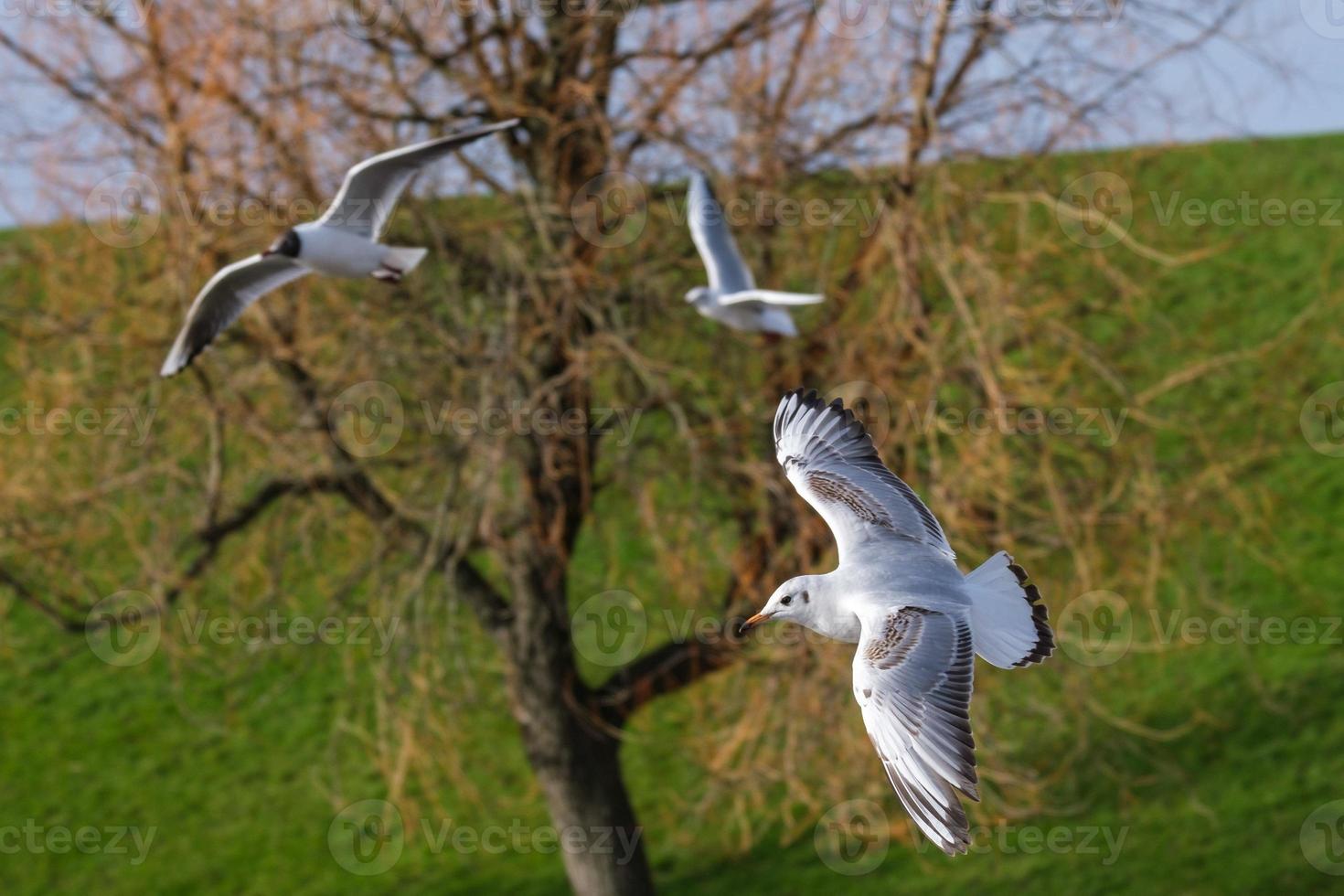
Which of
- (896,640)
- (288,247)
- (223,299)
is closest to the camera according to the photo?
(896,640)

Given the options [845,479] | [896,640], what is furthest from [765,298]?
[896,640]

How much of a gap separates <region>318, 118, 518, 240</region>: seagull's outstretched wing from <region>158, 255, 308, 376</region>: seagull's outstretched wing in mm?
230

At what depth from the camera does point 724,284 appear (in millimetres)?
6047

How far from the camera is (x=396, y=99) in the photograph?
6.95 m

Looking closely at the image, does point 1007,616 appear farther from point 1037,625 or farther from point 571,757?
point 571,757

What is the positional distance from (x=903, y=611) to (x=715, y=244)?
2.84m

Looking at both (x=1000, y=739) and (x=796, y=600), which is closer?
(x=796, y=600)

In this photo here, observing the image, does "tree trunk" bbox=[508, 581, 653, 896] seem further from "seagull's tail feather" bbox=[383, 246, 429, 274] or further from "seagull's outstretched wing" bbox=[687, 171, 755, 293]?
"seagull's tail feather" bbox=[383, 246, 429, 274]

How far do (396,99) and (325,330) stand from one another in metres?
1.09

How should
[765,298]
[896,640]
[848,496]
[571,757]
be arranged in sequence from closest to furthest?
[896,640]
[848,496]
[765,298]
[571,757]

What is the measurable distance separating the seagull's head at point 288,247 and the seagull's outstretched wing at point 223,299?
0.10 metres

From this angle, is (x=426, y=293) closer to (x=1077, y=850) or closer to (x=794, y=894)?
(x=794, y=894)

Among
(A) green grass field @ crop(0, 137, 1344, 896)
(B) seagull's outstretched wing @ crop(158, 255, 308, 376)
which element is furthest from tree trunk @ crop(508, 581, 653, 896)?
(B) seagull's outstretched wing @ crop(158, 255, 308, 376)

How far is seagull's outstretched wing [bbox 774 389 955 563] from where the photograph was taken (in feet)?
13.5
